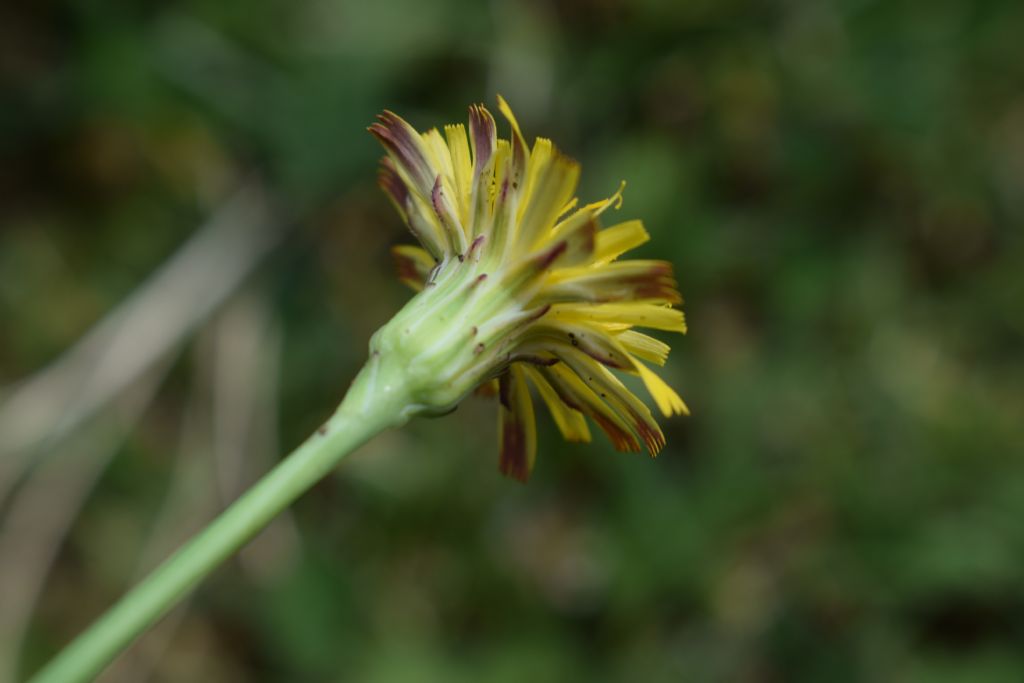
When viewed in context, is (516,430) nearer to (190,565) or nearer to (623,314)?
(623,314)

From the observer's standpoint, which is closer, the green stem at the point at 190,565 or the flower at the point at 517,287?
the green stem at the point at 190,565

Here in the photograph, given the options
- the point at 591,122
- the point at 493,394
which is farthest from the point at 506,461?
the point at 591,122

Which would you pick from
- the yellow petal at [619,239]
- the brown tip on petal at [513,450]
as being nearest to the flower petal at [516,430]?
the brown tip on petal at [513,450]

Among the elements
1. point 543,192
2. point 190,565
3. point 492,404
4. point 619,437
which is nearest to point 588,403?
point 619,437

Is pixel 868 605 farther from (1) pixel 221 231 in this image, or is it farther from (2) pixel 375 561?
(1) pixel 221 231

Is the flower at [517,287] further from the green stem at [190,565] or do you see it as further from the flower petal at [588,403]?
the green stem at [190,565]
